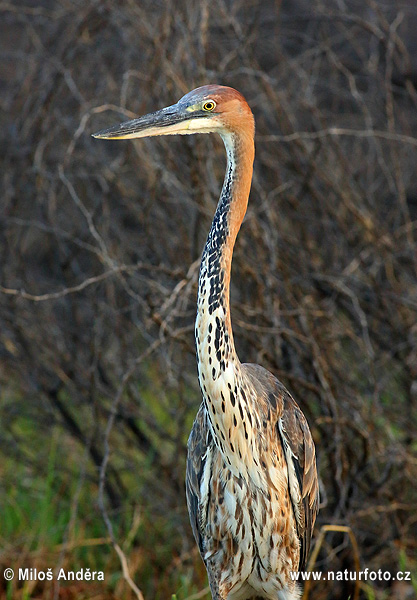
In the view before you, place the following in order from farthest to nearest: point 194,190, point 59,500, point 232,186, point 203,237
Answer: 1. point 59,500
2. point 203,237
3. point 194,190
4. point 232,186

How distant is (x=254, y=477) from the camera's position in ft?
8.71

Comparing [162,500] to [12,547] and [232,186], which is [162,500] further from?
[232,186]

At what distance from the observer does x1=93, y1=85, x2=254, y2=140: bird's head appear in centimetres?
243

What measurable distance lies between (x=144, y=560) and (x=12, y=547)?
2.44 ft

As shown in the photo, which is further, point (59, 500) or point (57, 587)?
point (59, 500)

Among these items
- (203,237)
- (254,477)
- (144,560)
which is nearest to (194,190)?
(203,237)

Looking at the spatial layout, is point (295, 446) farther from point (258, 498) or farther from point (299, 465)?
point (258, 498)

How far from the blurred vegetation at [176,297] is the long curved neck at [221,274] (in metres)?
1.06

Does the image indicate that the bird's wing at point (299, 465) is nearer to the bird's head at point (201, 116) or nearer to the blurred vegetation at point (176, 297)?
the blurred vegetation at point (176, 297)

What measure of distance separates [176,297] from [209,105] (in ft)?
3.91

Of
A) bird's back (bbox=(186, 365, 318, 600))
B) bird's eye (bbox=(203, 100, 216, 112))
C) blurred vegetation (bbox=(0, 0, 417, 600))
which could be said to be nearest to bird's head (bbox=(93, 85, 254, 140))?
bird's eye (bbox=(203, 100, 216, 112))

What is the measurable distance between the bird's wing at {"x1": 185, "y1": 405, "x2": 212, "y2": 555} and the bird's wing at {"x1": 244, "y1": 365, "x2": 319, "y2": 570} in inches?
9.8

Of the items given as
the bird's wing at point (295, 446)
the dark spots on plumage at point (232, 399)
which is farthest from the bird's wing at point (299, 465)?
the dark spots on plumage at point (232, 399)

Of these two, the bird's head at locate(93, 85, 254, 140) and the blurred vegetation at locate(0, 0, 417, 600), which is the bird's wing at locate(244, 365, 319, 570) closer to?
the blurred vegetation at locate(0, 0, 417, 600)
